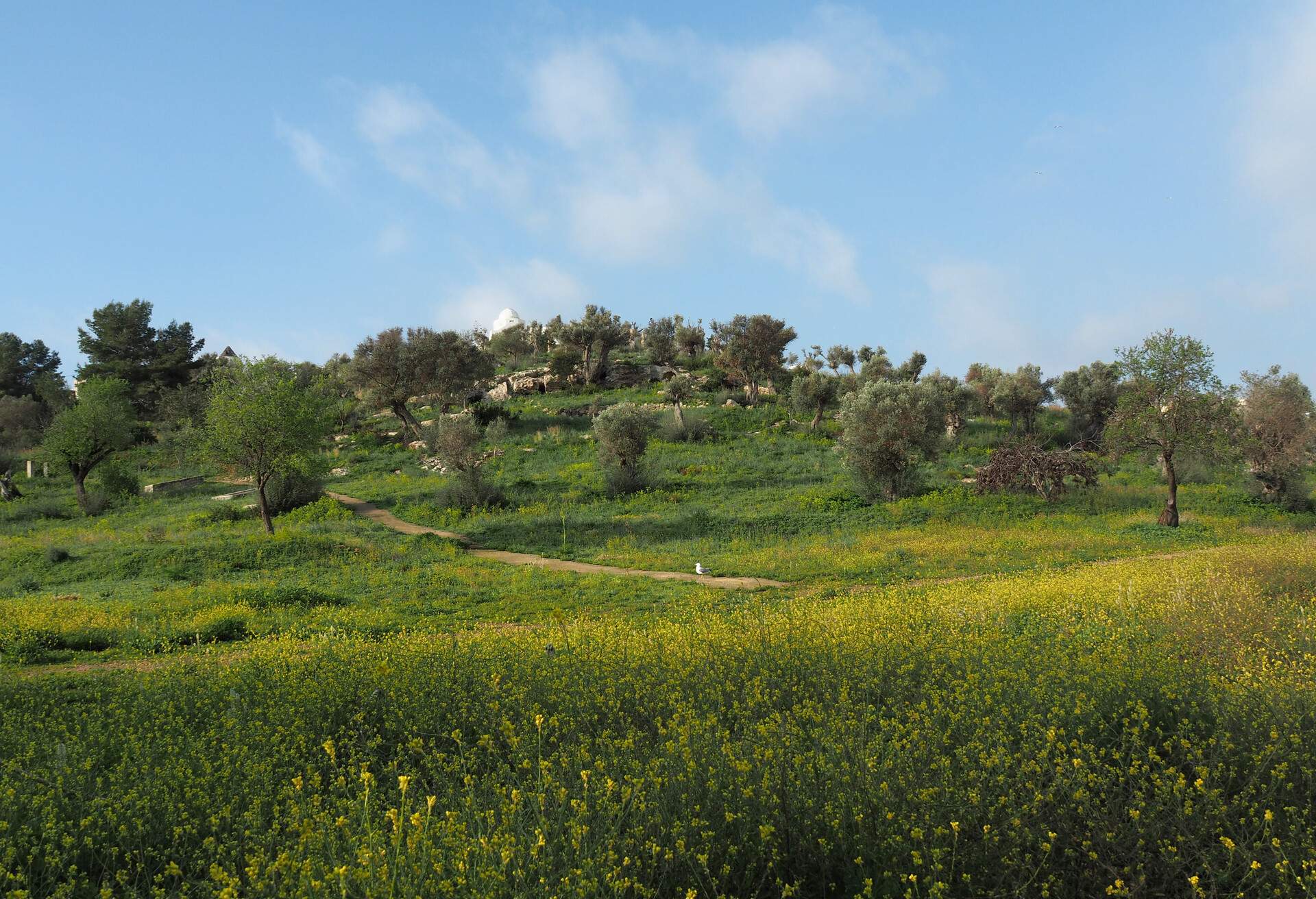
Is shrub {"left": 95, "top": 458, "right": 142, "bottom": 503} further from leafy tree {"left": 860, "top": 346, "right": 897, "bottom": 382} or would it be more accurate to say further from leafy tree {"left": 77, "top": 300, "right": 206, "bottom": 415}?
leafy tree {"left": 860, "top": 346, "right": 897, "bottom": 382}

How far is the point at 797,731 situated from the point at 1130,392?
1042 inches

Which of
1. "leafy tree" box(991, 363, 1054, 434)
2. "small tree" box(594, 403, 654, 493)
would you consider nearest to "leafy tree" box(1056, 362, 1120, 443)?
"leafy tree" box(991, 363, 1054, 434)

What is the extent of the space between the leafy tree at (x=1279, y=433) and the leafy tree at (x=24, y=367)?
83892mm

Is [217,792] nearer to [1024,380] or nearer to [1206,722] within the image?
[1206,722]

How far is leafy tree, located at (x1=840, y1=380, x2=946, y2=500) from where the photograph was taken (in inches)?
1171

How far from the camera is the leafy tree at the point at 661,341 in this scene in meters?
68.4

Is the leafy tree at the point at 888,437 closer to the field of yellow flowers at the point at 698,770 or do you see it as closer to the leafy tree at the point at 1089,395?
the field of yellow flowers at the point at 698,770

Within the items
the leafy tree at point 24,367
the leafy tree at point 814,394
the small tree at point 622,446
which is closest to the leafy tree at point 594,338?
the leafy tree at point 814,394

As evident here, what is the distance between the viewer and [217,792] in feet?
16.4

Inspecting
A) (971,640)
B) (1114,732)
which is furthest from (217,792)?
(971,640)

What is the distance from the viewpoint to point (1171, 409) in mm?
25781

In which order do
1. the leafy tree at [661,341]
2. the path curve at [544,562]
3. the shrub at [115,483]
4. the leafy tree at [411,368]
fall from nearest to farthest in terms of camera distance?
the path curve at [544,562] → the shrub at [115,483] → the leafy tree at [411,368] → the leafy tree at [661,341]

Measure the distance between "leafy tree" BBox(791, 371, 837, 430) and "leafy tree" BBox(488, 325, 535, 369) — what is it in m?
36.2

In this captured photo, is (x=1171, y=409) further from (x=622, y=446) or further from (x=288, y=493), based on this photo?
(x=288, y=493)
